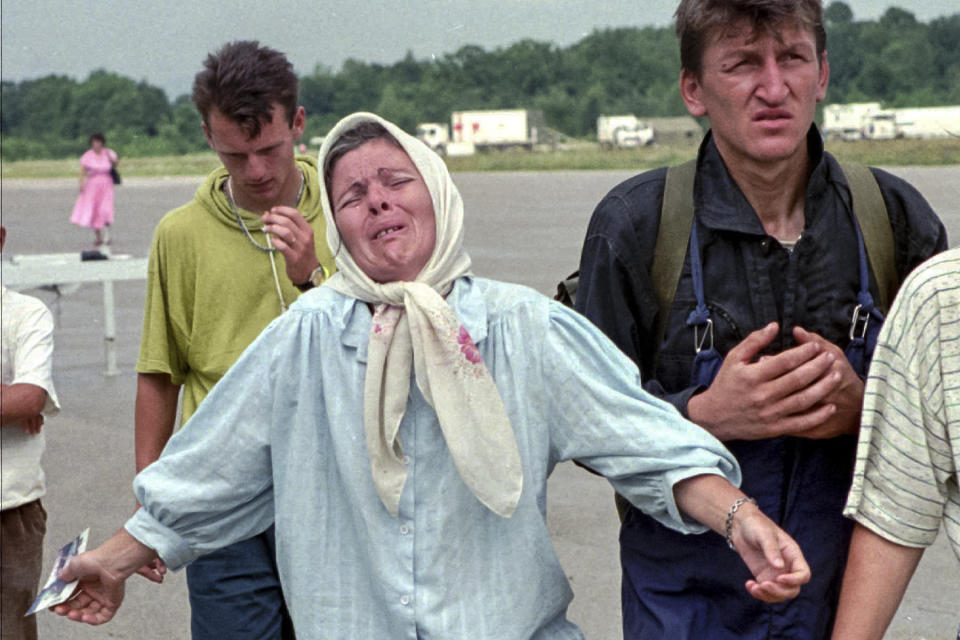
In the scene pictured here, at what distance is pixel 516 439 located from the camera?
101 inches

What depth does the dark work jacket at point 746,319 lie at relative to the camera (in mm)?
2883

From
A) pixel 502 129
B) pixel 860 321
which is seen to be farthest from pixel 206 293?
pixel 502 129

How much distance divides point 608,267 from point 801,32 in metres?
0.64

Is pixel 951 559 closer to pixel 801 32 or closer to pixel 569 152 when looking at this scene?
pixel 801 32

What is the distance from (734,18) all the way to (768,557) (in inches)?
46.8

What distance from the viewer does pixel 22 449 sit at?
4223 millimetres

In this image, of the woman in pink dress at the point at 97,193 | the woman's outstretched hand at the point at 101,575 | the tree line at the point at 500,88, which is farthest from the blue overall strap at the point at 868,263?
the woman in pink dress at the point at 97,193

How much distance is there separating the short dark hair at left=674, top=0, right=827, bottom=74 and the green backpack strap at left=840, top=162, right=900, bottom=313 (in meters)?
0.31

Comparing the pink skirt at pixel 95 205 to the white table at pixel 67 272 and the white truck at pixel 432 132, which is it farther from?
the white table at pixel 67 272

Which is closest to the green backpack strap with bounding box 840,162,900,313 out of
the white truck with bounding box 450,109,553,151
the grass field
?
the grass field

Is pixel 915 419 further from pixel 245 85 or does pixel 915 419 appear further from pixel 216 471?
pixel 245 85

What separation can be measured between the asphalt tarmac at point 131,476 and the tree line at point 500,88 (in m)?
2.63

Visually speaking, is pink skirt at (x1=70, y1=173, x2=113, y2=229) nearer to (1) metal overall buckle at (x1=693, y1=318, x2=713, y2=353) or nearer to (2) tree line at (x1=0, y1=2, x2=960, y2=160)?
(2) tree line at (x1=0, y1=2, x2=960, y2=160)

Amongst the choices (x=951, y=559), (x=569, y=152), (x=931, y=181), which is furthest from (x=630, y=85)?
(x=951, y=559)
